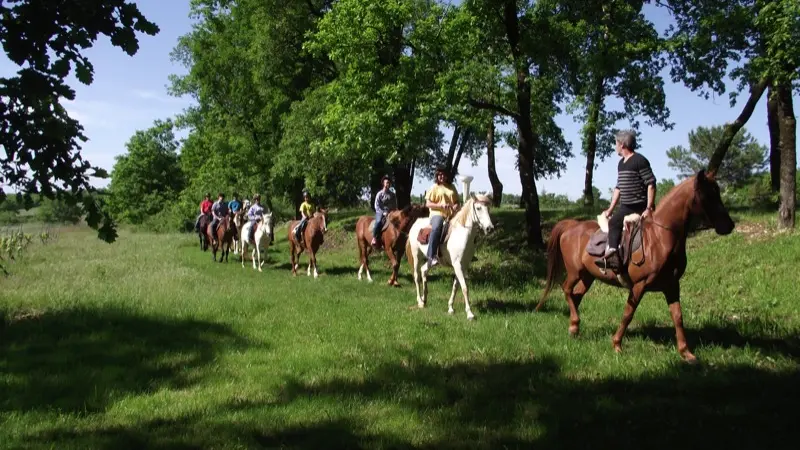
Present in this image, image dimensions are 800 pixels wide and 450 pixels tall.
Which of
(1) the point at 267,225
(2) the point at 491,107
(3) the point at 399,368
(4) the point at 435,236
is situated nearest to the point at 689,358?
(3) the point at 399,368

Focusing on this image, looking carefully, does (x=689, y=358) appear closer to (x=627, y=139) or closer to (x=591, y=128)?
(x=627, y=139)

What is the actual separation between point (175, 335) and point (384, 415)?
5125 millimetres

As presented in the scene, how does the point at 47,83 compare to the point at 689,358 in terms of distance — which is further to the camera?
the point at 689,358

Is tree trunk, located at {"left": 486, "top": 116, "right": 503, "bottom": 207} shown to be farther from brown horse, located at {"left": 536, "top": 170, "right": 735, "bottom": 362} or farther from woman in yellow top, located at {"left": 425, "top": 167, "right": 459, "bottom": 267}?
brown horse, located at {"left": 536, "top": 170, "right": 735, "bottom": 362}

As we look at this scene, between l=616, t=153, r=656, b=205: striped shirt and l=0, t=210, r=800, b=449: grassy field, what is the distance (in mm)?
2115

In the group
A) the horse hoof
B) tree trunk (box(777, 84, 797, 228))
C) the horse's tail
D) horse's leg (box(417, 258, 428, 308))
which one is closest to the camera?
the horse hoof

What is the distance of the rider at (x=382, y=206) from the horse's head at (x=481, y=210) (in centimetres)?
646

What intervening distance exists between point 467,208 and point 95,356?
6.66 m

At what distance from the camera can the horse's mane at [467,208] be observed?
34.7ft

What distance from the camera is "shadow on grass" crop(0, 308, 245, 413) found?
6926 millimetres

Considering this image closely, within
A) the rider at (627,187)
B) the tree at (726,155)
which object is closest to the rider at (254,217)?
the rider at (627,187)

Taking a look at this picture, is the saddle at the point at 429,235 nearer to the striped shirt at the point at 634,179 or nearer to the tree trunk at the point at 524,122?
the striped shirt at the point at 634,179

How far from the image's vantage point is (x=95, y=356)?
8.47m

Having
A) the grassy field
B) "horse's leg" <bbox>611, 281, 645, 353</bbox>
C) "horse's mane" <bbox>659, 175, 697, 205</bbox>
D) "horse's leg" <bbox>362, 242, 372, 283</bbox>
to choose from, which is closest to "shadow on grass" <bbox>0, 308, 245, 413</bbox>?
the grassy field
